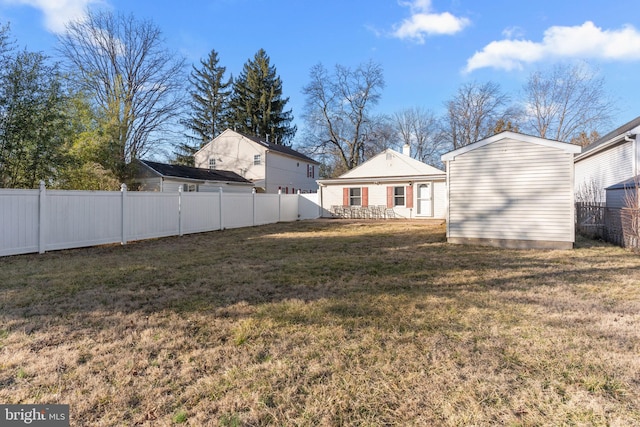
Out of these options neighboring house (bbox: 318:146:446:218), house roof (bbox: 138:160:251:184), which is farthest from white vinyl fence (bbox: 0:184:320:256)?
neighboring house (bbox: 318:146:446:218)

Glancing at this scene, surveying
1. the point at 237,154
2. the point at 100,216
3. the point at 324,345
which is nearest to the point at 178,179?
the point at 237,154

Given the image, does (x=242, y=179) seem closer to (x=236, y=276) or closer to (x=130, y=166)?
(x=130, y=166)

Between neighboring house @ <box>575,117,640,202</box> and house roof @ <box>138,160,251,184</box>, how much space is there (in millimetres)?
18713

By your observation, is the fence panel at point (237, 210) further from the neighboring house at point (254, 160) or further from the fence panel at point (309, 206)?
the neighboring house at point (254, 160)

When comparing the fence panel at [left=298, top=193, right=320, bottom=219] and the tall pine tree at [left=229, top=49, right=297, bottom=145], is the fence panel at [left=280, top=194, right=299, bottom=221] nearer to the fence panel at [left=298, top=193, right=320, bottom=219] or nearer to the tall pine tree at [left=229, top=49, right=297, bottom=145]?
the fence panel at [left=298, top=193, right=320, bottom=219]

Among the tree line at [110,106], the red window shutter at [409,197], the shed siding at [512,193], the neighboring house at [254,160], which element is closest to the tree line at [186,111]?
the tree line at [110,106]

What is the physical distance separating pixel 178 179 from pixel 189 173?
1.51 metres

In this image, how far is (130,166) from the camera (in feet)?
57.6

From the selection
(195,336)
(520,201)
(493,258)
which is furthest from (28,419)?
(520,201)

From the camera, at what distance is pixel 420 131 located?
37750 mm

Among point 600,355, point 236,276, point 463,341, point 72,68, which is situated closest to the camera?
point 600,355

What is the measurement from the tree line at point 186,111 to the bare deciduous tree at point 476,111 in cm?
9

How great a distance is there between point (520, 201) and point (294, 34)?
38.7ft

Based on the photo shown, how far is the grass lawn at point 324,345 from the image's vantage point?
191 cm
